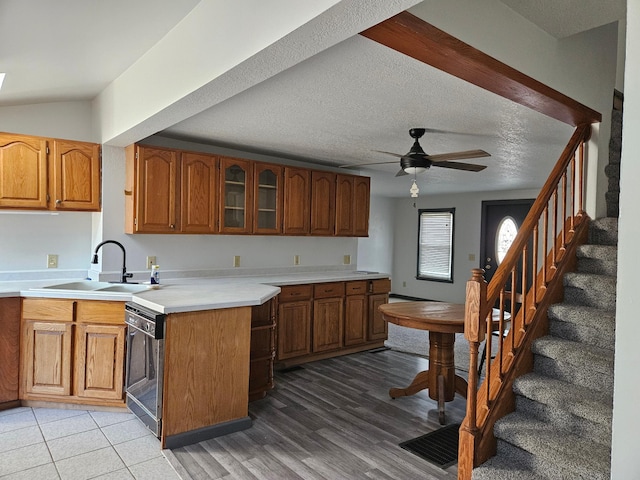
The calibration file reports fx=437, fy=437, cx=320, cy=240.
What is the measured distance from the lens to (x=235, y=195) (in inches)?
174

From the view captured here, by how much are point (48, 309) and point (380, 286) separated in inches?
132

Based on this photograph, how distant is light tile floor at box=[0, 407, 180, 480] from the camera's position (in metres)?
2.41

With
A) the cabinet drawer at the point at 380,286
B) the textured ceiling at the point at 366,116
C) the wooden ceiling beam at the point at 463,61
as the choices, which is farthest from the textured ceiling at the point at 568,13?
the cabinet drawer at the point at 380,286

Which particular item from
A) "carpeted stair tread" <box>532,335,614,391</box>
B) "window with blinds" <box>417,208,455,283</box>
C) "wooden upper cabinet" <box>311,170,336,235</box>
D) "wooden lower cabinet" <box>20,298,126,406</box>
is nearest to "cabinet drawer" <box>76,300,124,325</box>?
"wooden lower cabinet" <box>20,298,126,406</box>

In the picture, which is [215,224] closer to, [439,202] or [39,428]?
[39,428]

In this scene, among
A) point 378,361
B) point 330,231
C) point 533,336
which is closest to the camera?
point 533,336

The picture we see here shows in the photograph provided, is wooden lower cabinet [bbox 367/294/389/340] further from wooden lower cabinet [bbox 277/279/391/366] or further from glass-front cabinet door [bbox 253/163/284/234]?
glass-front cabinet door [bbox 253/163/284/234]

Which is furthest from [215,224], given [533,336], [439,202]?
[439,202]

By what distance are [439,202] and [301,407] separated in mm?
6021

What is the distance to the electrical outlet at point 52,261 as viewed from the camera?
390 centimetres

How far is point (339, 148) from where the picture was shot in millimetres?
4430

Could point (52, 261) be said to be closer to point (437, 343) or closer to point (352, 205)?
point (352, 205)

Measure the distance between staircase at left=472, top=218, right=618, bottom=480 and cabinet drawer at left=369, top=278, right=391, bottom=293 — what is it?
2.47 meters

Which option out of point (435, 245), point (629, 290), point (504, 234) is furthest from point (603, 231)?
point (435, 245)
